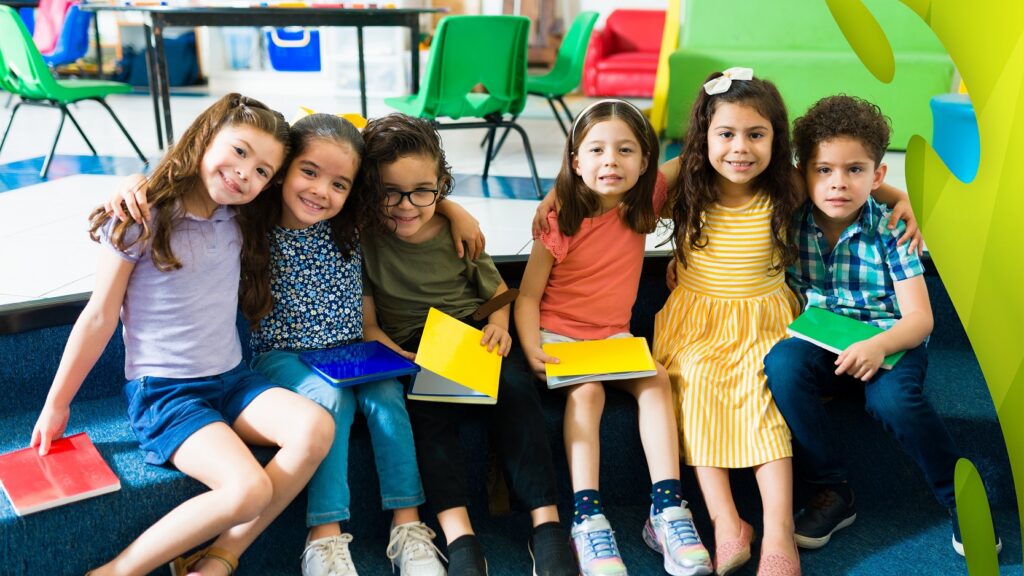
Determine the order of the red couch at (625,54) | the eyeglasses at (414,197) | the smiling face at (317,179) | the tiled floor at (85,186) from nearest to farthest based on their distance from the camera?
the smiling face at (317,179) → the eyeglasses at (414,197) → the tiled floor at (85,186) → the red couch at (625,54)

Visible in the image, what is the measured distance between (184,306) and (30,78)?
10.2 feet

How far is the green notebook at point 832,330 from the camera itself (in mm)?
1760

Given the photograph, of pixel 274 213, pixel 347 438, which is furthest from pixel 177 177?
pixel 347 438

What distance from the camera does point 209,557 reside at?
1.55 meters

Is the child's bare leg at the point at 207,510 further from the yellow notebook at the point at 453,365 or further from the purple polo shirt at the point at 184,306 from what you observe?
the yellow notebook at the point at 453,365

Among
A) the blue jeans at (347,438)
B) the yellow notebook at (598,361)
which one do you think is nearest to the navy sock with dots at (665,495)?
the yellow notebook at (598,361)

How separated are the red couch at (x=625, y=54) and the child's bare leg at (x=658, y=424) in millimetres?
5716

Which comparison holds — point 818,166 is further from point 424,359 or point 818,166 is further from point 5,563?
point 5,563

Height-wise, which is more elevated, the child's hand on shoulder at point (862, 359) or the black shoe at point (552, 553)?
the child's hand on shoulder at point (862, 359)

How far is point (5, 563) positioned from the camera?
1.49m

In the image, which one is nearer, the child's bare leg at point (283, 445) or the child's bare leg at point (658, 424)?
the child's bare leg at point (283, 445)

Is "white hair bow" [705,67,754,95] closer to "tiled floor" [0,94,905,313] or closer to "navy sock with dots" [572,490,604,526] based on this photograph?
"tiled floor" [0,94,905,313]

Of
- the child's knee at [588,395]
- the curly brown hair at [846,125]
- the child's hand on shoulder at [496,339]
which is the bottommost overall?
the child's knee at [588,395]

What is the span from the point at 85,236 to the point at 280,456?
1.76 metres
